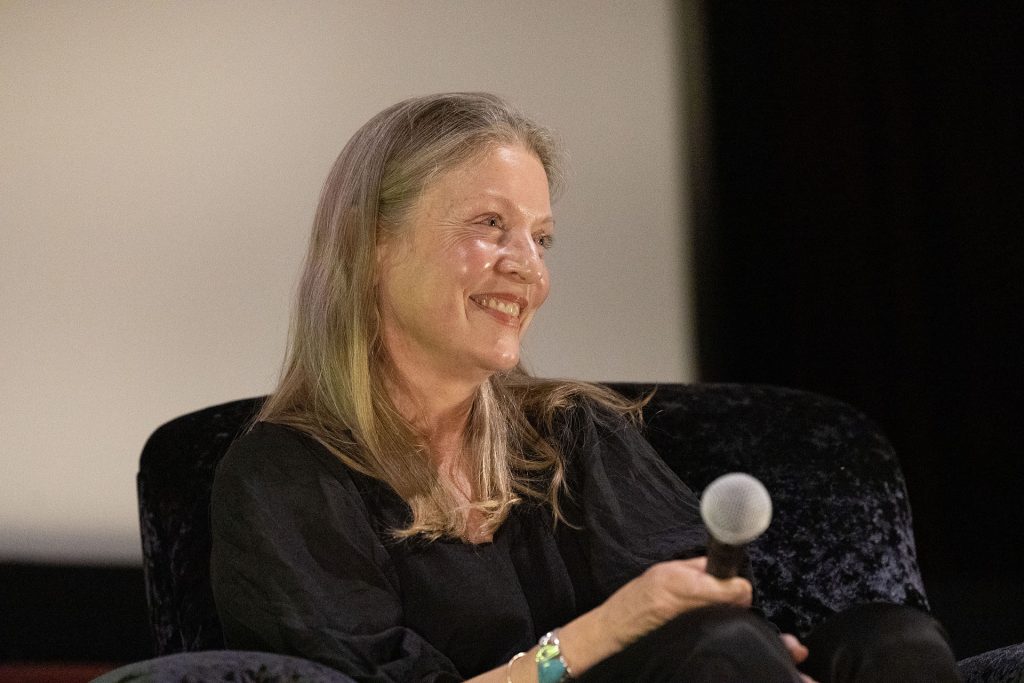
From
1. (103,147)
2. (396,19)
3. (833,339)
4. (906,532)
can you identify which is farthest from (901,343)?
(103,147)

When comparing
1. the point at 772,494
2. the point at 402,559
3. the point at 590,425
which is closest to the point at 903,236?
the point at 772,494

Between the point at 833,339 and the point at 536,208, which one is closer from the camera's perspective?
the point at 536,208

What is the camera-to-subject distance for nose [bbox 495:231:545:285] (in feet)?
5.17

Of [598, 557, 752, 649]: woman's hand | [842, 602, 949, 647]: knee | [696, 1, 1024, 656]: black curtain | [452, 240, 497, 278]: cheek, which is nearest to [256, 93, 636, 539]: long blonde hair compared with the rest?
[452, 240, 497, 278]: cheek

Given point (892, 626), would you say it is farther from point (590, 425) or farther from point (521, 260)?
point (521, 260)

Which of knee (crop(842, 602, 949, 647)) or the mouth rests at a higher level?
the mouth

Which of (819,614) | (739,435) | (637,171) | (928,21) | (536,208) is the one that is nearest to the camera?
(536,208)

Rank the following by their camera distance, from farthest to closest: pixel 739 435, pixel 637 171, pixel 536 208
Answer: pixel 637 171 → pixel 739 435 → pixel 536 208

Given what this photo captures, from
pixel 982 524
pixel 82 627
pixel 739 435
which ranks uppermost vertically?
pixel 739 435

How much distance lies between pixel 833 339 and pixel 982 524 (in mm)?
565

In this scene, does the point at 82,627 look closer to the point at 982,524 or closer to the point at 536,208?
Answer: the point at 536,208

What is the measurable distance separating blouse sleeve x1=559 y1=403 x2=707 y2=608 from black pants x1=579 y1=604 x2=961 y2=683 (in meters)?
0.24

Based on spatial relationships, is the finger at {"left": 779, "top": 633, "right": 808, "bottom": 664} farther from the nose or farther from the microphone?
the nose

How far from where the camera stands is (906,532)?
5.90 feet
